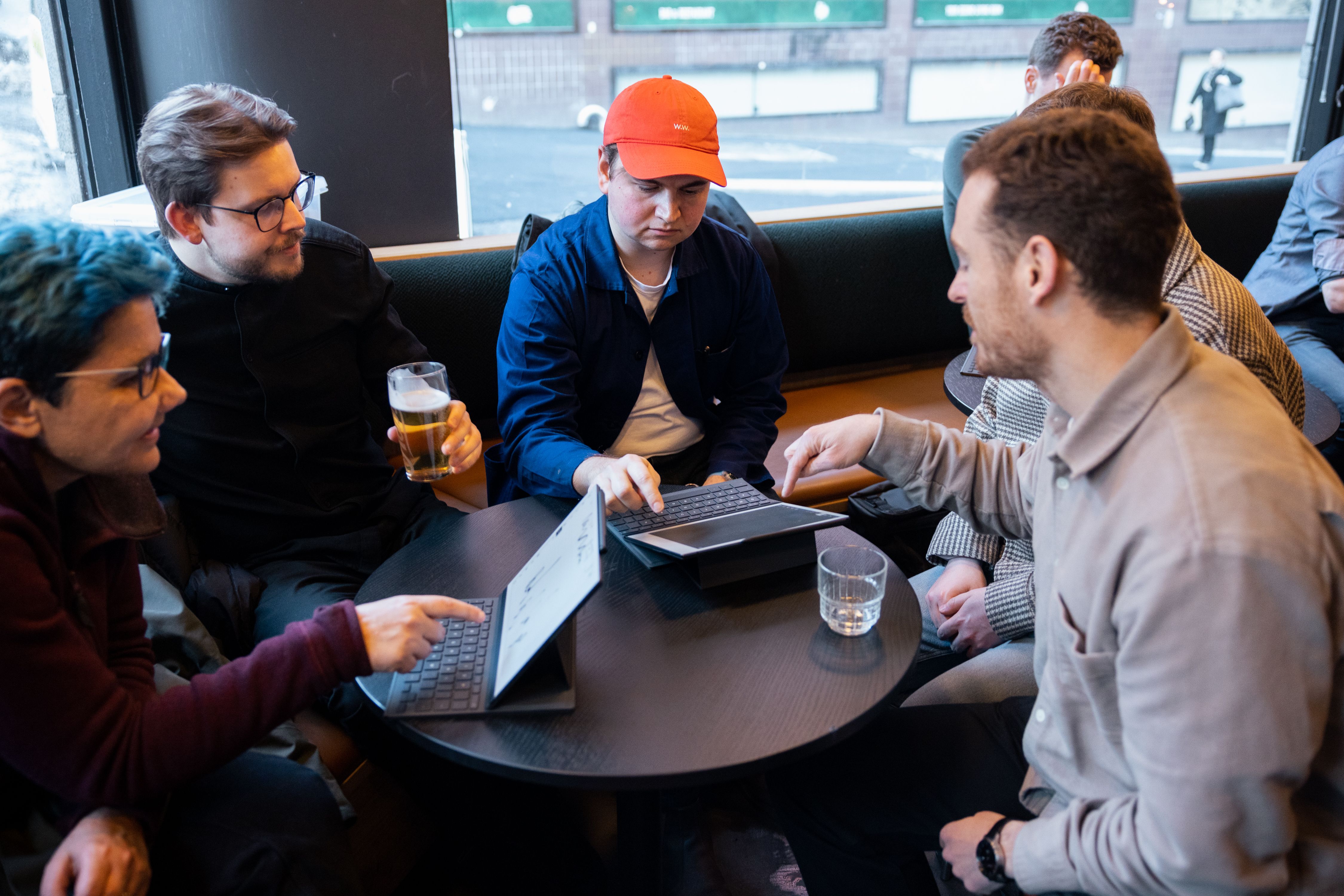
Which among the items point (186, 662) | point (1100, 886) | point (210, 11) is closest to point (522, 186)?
point (210, 11)

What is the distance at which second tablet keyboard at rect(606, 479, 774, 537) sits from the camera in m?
1.48

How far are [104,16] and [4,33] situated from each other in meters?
0.22

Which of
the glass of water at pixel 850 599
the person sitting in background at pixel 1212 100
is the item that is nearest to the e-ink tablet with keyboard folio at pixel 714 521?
the glass of water at pixel 850 599

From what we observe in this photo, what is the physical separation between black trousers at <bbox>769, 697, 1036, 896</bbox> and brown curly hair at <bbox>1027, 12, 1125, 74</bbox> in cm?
242

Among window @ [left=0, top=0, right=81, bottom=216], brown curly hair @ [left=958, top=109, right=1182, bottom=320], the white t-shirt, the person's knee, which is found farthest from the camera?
window @ [left=0, top=0, right=81, bottom=216]

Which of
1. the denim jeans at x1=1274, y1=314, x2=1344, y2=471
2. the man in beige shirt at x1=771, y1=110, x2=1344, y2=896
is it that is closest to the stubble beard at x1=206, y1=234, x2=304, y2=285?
the man in beige shirt at x1=771, y1=110, x2=1344, y2=896

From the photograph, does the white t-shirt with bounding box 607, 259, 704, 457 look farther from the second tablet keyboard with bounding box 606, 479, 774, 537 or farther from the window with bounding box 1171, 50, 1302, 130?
the window with bounding box 1171, 50, 1302, 130

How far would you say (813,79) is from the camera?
3855 mm

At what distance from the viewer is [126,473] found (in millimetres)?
1188

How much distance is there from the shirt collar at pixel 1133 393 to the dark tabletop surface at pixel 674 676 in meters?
0.39

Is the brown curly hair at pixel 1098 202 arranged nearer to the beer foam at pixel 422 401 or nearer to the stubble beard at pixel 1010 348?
the stubble beard at pixel 1010 348

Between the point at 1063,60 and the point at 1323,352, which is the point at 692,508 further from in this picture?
the point at 1323,352

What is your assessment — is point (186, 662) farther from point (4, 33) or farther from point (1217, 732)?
point (4, 33)

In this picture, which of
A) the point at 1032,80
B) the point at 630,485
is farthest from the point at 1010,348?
the point at 1032,80
